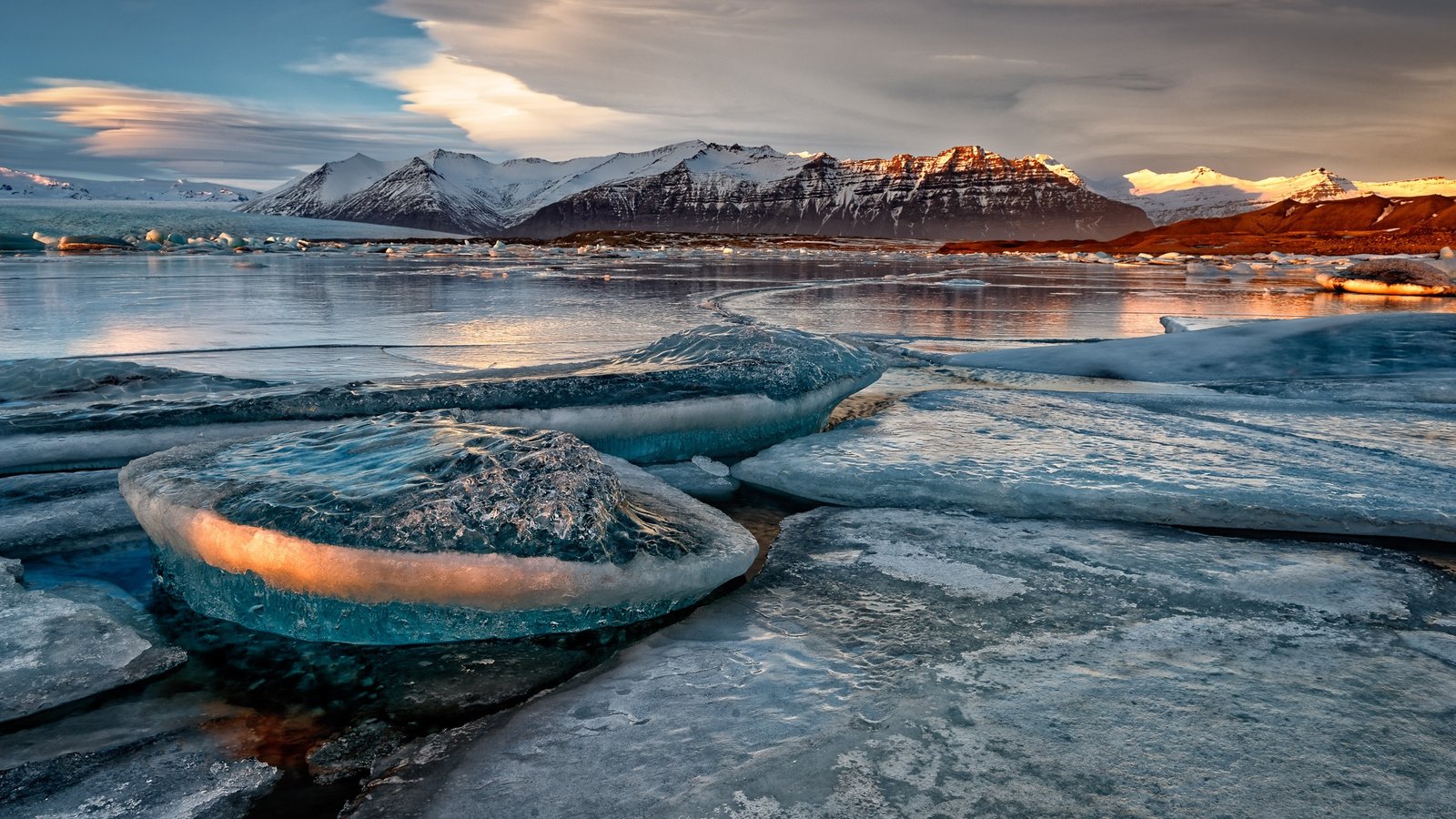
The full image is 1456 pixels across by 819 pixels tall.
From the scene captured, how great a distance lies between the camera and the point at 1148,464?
11.3 feet

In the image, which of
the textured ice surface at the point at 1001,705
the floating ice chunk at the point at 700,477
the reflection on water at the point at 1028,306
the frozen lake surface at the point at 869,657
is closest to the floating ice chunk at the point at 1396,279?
the reflection on water at the point at 1028,306

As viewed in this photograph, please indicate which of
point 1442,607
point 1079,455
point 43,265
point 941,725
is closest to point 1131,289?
point 1079,455

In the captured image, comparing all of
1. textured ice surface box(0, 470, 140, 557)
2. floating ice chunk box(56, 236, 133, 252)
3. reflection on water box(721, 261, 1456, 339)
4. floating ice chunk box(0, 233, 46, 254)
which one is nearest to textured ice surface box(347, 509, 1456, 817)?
textured ice surface box(0, 470, 140, 557)

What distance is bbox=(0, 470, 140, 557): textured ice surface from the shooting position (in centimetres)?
264

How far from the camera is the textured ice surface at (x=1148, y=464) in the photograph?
2936 millimetres

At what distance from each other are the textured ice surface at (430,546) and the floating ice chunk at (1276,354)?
466 centimetres

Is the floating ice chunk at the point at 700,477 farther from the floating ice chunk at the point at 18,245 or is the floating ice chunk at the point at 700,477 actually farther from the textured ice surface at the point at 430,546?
the floating ice chunk at the point at 18,245

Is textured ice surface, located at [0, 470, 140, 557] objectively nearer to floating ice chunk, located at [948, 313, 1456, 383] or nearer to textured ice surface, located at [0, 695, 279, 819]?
textured ice surface, located at [0, 695, 279, 819]

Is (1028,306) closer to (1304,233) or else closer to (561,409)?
(561,409)

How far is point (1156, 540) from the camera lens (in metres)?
2.78

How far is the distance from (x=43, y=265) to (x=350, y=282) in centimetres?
1068

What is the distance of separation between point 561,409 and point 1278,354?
211 inches

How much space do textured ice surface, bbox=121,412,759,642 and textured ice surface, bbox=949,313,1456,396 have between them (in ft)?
15.3

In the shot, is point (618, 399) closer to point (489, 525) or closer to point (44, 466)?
point (489, 525)
